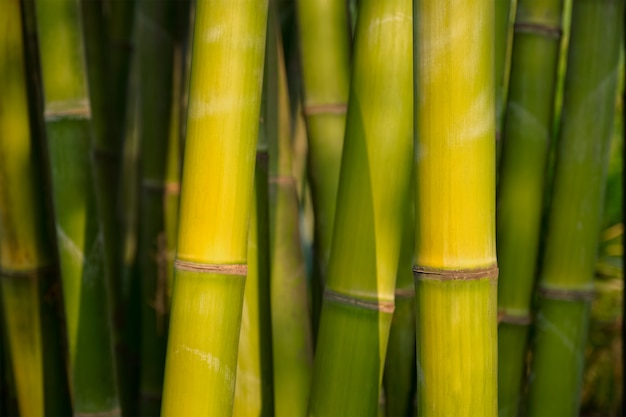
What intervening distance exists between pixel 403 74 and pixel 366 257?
139mm

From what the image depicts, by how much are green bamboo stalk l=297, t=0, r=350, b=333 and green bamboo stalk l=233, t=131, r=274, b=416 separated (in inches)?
2.3

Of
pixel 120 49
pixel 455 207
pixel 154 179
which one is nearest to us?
pixel 455 207

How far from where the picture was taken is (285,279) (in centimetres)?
65

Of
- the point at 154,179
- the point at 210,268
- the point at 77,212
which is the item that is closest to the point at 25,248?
the point at 77,212

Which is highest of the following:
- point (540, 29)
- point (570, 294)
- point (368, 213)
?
point (540, 29)

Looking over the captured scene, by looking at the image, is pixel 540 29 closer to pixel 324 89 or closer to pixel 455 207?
pixel 324 89

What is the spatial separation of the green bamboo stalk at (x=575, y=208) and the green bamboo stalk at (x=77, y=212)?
0.43 meters

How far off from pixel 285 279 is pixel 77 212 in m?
0.21

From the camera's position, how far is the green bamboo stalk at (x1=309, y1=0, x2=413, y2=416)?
521 mm

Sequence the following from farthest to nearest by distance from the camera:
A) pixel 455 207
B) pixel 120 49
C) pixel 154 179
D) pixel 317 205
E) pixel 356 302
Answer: pixel 120 49 → pixel 154 179 → pixel 317 205 → pixel 356 302 → pixel 455 207

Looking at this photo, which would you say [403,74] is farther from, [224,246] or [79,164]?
[79,164]

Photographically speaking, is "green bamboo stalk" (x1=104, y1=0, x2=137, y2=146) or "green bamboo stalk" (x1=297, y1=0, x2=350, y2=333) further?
"green bamboo stalk" (x1=104, y1=0, x2=137, y2=146)

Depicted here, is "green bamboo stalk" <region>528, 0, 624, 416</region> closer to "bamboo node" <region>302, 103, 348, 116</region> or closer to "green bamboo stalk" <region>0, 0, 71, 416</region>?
"bamboo node" <region>302, 103, 348, 116</region>

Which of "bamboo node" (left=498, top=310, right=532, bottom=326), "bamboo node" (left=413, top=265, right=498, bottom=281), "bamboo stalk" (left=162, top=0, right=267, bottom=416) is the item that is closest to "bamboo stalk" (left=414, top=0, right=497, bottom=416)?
"bamboo node" (left=413, top=265, right=498, bottom=281)
